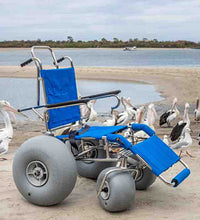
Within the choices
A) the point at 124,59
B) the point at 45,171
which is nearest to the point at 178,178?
the point at 45,171

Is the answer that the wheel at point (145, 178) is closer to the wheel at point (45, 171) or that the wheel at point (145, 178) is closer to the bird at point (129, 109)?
the wheel at point (45, 171)

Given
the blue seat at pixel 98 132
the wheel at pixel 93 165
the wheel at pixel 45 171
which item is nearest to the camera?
the wheel at pixel 45 171

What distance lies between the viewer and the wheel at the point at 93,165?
16.1 feet

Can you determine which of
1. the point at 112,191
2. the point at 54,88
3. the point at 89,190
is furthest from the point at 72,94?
the point at 112,191

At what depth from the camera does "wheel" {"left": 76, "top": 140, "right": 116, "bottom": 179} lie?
4.91 metres

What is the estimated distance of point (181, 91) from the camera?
16.5 m

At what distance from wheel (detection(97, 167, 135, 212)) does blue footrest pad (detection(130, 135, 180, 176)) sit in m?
0.24

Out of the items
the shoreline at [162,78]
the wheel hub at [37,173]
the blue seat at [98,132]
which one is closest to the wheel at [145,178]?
the blue seat at [98,132]

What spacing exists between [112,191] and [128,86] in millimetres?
15914

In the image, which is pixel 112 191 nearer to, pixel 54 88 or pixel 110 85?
pixel 54 88

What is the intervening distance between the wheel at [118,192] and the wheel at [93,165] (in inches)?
35.9

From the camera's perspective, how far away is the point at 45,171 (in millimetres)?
4133

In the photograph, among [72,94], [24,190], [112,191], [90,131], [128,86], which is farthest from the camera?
[128,86]

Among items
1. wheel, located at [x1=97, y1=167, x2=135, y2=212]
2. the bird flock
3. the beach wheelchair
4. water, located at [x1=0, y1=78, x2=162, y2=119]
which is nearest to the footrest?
the beach wheelchair
